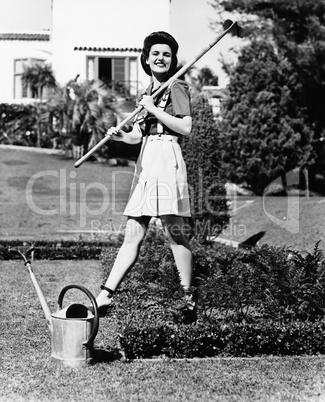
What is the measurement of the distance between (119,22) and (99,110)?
5.73m

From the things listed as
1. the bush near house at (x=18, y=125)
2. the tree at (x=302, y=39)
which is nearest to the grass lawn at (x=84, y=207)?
the bush near house at (x=18, y=125)

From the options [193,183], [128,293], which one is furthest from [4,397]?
[193,183]

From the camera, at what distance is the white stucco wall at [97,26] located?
86.6ft

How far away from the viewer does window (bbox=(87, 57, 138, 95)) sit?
1097 inches

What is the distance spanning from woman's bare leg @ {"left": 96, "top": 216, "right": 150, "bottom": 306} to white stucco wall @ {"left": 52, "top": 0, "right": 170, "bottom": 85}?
22.1 metres

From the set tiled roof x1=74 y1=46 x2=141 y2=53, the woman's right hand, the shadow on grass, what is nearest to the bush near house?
tiled roof x1=74 y1=46 x2=141 y2=53

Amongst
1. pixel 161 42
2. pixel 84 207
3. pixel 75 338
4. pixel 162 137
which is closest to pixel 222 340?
pixel 75 338

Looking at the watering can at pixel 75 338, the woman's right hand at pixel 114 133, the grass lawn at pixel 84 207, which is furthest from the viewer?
the grass lawn at pixel 84 207

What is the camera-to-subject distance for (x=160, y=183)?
16.7 ft

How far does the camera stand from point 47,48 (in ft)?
101

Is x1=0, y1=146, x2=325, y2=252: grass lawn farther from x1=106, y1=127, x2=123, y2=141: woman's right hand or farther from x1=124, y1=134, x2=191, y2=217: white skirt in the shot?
x1=106, y1=127, x2=123, y2=141: woman's right hand

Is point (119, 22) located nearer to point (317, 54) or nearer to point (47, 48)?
point (47, 48)

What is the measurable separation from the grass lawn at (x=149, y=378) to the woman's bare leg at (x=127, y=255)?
16.0 inches

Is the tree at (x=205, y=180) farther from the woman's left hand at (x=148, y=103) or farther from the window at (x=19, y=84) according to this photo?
the window at (x=19, y=84)
